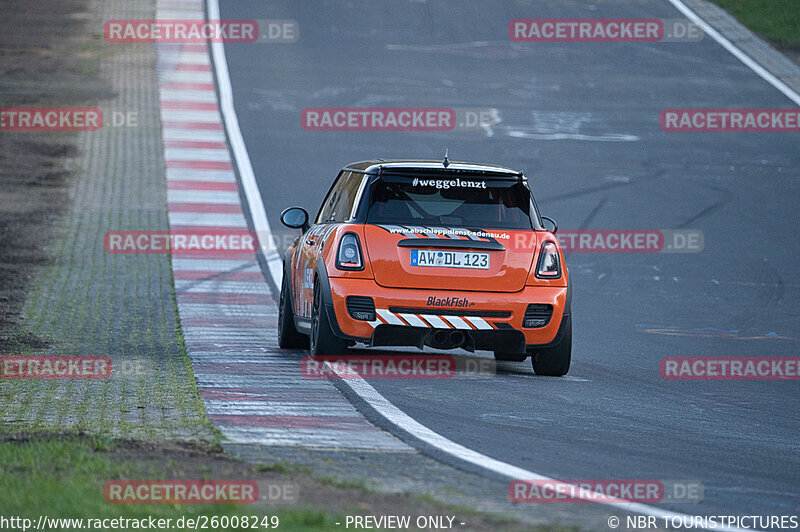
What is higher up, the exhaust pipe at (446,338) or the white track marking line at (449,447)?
the exhaust pipe at (446,338)

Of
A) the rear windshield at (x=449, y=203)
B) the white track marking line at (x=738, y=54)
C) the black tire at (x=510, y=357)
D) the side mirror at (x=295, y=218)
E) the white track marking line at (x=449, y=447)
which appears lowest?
the black tire at (x=510, y=357)

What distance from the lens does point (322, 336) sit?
30.1ft

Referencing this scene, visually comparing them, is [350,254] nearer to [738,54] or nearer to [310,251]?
[310,251]

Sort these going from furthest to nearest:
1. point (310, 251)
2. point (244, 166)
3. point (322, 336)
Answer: point (244, 166) → point (310, 251) → point (322, 336)

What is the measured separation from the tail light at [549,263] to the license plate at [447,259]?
445mm

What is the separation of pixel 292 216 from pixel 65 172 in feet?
40.4

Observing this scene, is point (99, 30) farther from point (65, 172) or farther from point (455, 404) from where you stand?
point (455, 404)

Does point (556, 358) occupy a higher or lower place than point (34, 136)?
lower

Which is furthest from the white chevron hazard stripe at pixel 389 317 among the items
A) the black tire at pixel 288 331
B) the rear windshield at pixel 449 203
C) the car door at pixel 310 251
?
the black tire at pixel 288 331

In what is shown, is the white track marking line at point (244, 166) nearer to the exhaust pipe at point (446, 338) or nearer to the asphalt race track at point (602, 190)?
the asphalt race track at point (602, 190)

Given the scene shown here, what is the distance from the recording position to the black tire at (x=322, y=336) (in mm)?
9133

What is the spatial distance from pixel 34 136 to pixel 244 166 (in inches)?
206

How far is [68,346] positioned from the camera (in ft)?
34.6

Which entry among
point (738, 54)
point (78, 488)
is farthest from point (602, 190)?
point (78, 488)
